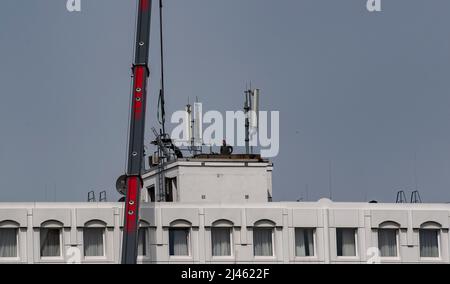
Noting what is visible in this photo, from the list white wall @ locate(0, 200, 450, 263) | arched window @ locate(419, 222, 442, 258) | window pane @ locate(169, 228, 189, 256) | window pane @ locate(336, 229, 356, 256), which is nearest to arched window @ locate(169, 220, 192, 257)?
window pane @ locate(169, 228, 189, 256)

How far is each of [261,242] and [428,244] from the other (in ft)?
39.5

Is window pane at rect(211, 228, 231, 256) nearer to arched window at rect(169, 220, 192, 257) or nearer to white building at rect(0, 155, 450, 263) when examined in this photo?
white building at rect(0, 155, 450, 263)

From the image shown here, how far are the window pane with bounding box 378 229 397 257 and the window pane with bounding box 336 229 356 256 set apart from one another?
1948 millimetres

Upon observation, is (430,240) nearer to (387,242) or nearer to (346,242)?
(387,242)

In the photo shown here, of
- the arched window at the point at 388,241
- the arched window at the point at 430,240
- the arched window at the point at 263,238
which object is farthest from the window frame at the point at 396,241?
the arched window at the point at 263,238

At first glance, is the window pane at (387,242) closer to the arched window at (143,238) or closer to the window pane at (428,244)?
the window pane at (428,244)

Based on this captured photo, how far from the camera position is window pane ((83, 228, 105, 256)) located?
108 m

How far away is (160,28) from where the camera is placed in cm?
13438

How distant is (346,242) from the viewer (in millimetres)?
111500

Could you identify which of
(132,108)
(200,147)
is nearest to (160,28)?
(200,147)

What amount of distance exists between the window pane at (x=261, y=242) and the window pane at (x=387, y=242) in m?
7.98

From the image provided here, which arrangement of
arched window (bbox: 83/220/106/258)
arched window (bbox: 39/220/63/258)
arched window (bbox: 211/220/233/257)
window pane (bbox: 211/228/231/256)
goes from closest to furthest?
1. arched window (bbox: 39/220/63/258)
2. arched window (bbox: 83/220/106/258)
3. arched window (bbox: 211/220/233/257)
4. window pane (bbox: 211/228/231/256)

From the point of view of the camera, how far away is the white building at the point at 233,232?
351ft
